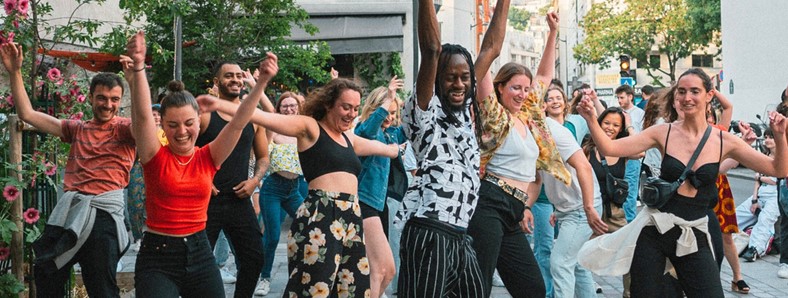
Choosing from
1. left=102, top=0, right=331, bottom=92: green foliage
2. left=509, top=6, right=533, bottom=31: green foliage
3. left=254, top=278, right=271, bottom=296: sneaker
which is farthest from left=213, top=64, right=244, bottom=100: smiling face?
left=509, top=6, right=533, bottom=31: green foliage

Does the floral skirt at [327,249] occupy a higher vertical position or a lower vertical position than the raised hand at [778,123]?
lower

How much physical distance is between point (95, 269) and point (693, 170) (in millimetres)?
3496

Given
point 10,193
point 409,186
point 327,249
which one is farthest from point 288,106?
point 409,186

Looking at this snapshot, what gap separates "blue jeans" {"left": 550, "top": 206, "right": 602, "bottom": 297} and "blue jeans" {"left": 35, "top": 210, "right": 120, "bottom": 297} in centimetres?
313

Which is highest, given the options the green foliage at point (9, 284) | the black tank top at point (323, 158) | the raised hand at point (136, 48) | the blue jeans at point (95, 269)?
the raised hand at point (136, 48)

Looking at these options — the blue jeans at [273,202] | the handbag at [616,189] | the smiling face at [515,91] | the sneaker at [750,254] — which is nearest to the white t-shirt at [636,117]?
the sneaker at [750,254]

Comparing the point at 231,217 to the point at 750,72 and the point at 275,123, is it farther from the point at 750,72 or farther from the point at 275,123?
the point at 750,72

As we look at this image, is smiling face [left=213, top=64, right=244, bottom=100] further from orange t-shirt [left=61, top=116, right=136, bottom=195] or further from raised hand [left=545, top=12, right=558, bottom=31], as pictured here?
raised hand [left=545, top=12, right=558, bottom=31]

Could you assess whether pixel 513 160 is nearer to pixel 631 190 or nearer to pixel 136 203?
pixel 631 190

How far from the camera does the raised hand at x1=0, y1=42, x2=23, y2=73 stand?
5551mm

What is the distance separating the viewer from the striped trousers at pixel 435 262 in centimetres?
457

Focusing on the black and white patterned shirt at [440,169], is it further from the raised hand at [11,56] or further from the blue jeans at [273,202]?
the blue jeans at [273,202]

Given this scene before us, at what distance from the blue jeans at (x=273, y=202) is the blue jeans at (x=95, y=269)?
288 cm

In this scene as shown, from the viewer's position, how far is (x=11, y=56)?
5566 millimetres
